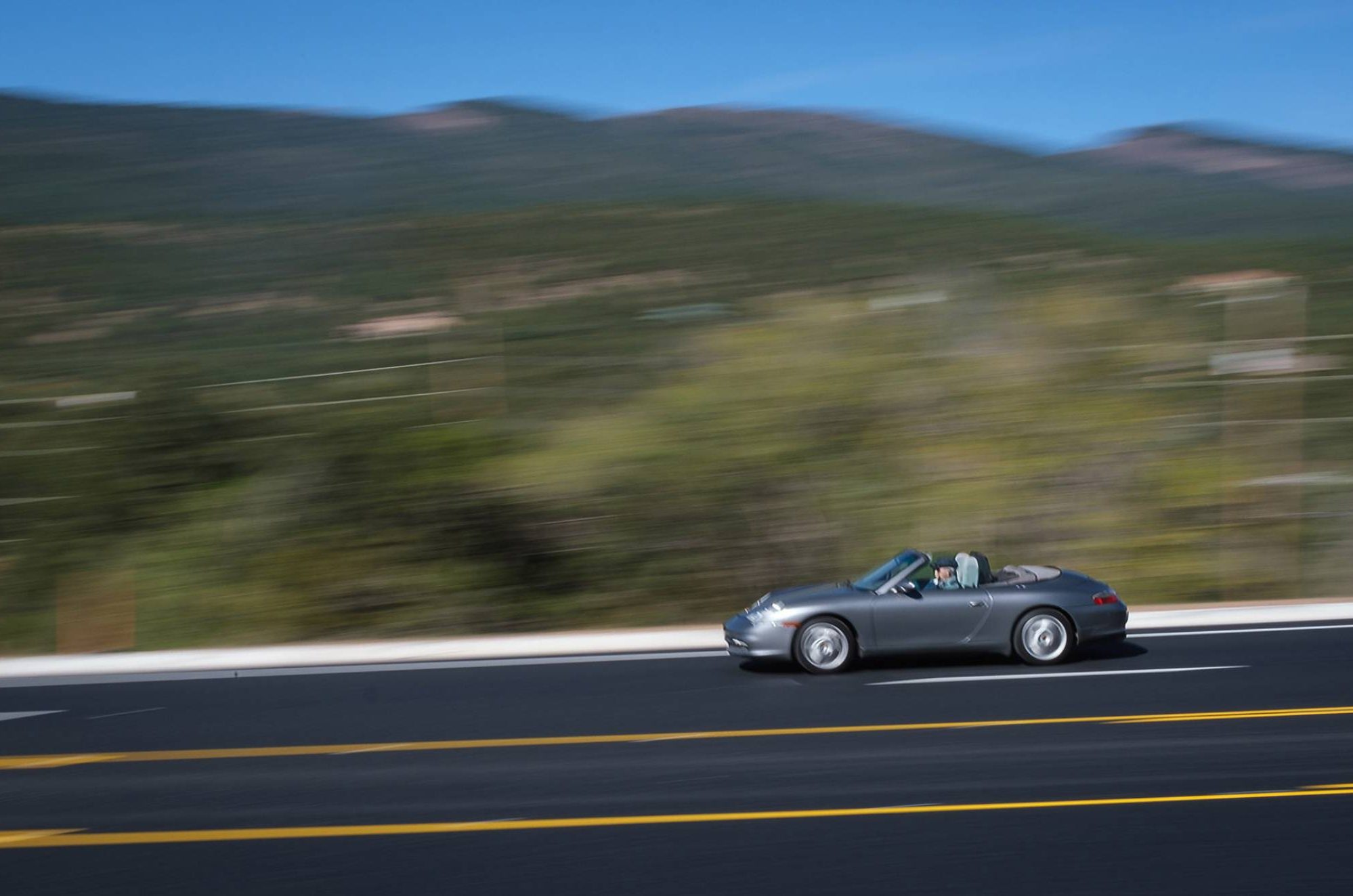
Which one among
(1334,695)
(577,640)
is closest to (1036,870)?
(1334,695)

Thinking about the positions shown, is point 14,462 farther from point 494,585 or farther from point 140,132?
point 140,132

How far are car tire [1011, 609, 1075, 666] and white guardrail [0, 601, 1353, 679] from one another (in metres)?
2.85

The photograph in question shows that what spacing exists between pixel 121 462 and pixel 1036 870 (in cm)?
1590

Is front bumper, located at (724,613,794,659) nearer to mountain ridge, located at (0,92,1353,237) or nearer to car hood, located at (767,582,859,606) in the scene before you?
car hood, located at (767,582,859,606)

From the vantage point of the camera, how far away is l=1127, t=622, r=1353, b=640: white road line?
13.2 meters

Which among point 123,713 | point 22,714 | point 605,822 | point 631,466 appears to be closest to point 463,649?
point 123,713

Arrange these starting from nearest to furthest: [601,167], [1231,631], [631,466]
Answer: [1231,631]
[631,466]
[601,167]

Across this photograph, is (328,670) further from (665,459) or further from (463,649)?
(665,459)

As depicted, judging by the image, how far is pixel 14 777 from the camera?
871 centimetres

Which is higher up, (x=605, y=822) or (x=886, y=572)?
(x=886, y=572)

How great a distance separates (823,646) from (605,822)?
4575 millimetres

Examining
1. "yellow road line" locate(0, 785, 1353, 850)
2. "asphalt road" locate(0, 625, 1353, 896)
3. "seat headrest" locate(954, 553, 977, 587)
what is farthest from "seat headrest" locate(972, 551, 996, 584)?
"yellow road line" locate(0, 785, 1353, 850)

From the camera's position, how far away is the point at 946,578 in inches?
451

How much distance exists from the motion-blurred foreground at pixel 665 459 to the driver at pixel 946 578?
18.1ft
